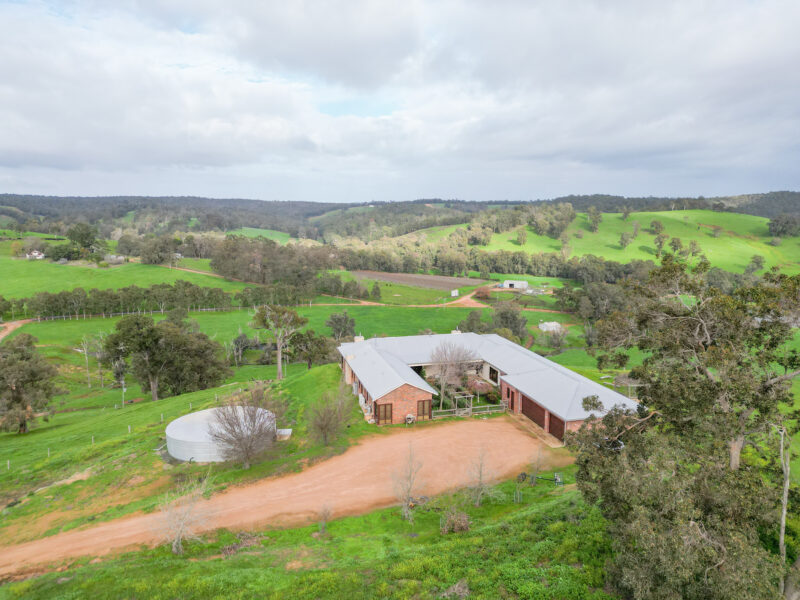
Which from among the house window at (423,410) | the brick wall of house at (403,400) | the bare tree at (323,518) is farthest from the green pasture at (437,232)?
the bare tree at (323,518)

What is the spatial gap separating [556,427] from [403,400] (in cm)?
1091

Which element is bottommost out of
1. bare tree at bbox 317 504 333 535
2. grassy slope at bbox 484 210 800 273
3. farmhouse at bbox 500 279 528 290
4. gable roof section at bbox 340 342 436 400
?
farmhouse at bbox 500 279 528 290

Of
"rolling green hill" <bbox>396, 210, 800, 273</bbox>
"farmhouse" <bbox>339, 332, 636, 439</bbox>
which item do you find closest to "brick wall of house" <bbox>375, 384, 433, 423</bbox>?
"farmhouse" <bbox>339, 332, 636, 439</bbox>

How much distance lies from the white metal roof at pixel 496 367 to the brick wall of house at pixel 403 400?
378 mm

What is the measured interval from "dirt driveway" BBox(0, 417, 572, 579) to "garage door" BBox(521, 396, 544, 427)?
1700 mm

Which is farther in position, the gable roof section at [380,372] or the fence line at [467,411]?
the fence line at [467,411]

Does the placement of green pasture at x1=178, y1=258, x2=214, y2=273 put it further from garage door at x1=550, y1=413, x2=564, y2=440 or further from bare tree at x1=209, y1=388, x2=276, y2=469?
garage door at x1=550, y1=413, x2=564, y2=440

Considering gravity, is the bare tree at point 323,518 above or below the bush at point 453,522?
below

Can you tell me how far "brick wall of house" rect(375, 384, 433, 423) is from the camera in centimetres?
3188

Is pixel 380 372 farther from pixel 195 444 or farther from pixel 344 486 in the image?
pixel 195 444

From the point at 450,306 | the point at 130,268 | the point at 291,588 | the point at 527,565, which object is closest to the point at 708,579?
the point at 527,565

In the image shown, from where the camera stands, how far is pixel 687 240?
450 feet

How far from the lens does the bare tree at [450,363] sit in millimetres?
36094

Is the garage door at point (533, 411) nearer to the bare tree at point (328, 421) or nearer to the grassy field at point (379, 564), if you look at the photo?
the grassy field at point (379, 564)
